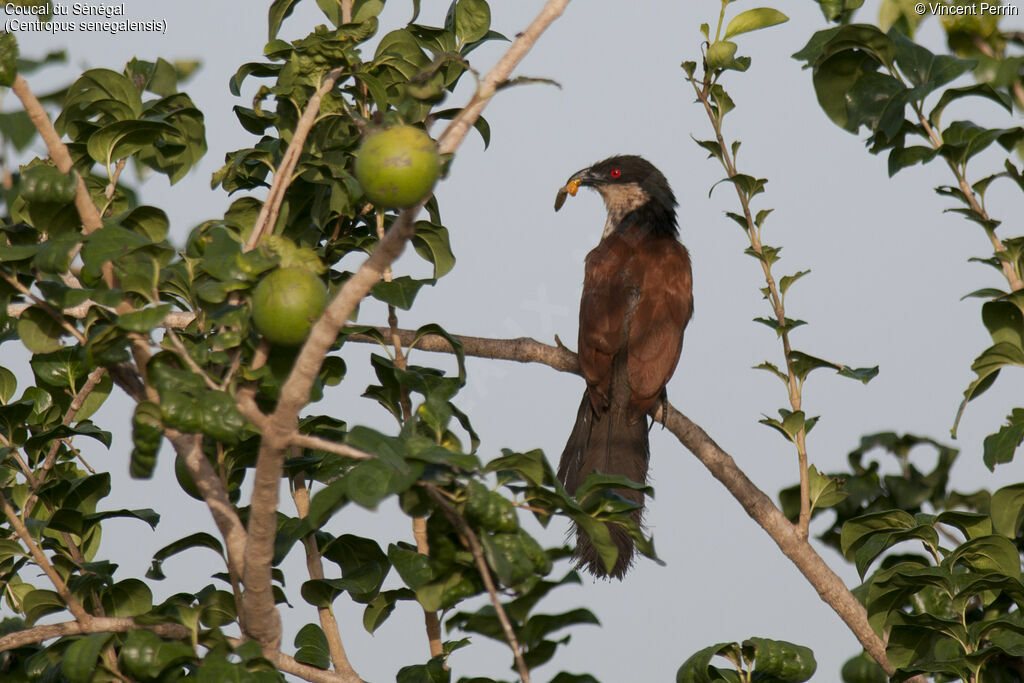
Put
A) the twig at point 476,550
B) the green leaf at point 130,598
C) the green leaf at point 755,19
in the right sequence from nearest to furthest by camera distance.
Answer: the twig at point 476,550, the green leaf at point 130,598, the green leaf at point 755,19

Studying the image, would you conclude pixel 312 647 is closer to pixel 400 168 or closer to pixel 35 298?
pixel 35 298

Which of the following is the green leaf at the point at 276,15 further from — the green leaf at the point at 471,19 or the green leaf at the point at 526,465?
the green leaf at the point at 526,465


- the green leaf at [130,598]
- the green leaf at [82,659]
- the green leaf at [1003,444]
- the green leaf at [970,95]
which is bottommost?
the green leaf at [82,659]

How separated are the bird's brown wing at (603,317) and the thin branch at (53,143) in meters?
2.91

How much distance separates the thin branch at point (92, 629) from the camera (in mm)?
2658

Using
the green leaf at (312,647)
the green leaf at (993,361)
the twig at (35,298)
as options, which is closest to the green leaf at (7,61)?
A: the twig at (35,298)

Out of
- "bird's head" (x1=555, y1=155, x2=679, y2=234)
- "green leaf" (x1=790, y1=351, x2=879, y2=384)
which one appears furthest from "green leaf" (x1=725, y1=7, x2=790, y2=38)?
"bird's head" (x1=555, y1=155, x2=679, y2=234)

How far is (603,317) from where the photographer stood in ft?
16.7

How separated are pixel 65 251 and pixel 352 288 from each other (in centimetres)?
87

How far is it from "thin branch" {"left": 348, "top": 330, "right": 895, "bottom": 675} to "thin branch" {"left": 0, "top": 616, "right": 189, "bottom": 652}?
1069mm

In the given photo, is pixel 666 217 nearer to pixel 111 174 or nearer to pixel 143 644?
pixel 111 174

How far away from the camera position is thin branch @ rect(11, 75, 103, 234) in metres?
2.38

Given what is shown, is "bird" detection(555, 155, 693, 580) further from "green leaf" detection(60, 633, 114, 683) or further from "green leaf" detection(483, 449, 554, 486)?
"green leaf" detection(60, 633, 114, 683)

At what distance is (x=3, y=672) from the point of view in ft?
11.0
